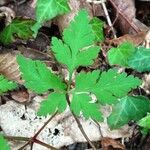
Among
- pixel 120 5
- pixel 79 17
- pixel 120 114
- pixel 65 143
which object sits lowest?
pixel 65 143

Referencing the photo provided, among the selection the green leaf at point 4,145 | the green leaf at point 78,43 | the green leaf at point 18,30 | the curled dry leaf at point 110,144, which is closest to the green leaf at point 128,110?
the curled dry leaf at point 110,144

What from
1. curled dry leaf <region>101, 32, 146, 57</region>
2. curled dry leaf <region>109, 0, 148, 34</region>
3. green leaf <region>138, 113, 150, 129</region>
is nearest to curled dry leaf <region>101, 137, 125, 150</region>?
green leaf <region>138, 113, 150, 129</region>

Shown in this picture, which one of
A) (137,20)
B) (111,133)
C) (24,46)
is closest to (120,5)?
(137,20)

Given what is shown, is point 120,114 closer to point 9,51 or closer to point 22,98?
point 22,98

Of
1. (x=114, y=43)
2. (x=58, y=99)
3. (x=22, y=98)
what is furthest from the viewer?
(x=114, y=43)

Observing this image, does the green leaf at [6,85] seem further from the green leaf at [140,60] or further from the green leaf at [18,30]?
the green leaf at [140,60]

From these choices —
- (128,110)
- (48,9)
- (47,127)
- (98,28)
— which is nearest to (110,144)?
(128,110)
